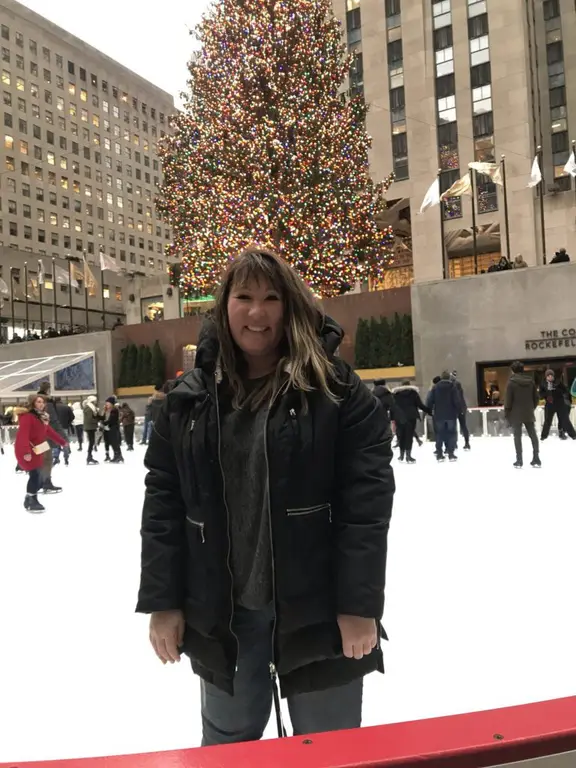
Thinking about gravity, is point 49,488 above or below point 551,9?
below

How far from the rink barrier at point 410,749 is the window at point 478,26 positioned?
34.4 m

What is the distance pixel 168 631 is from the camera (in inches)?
58.0

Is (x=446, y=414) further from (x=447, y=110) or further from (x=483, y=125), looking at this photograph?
(x=447, y=110)

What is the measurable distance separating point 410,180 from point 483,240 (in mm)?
4690

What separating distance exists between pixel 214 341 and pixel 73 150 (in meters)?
68.4

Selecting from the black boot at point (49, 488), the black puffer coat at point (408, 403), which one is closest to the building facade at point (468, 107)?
the black puffer coat at point (408, 403)

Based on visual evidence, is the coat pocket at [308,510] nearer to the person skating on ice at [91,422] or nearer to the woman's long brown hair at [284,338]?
the woman's long brown hair at [284,338]

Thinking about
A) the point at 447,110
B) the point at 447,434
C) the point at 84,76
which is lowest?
the point at 447,434

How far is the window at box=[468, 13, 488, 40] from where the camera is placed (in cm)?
2953

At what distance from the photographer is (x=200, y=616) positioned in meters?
1.43

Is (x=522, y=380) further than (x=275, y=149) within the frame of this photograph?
No

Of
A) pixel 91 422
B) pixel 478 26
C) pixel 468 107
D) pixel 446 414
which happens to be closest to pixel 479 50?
pixel 478 26

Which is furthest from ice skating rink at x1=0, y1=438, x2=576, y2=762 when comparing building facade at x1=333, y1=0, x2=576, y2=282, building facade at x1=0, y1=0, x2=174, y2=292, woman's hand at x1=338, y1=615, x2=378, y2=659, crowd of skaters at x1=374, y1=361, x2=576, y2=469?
building facade at x1=0, y1=0, x2=174, y2=292

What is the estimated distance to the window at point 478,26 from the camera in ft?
96.9
